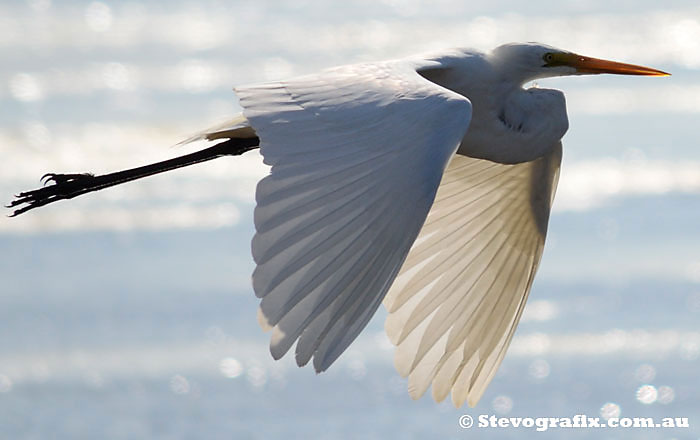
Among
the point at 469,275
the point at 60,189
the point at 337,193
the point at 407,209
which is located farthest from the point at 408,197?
the point at 60,189

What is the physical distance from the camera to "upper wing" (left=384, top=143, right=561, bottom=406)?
496 cm

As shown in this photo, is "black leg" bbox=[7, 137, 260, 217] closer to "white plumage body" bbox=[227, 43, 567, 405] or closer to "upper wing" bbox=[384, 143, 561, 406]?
"white plumage body" bbox=[227, 43, 567, 405]

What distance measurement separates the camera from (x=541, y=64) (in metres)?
5.02

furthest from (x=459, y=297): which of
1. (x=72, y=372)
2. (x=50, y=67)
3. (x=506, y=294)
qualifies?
(x=50, y=67)

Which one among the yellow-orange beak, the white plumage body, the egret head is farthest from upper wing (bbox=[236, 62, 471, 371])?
the yellow-orange beak

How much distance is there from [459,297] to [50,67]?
6.63 metres

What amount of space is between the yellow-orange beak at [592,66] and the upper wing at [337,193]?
1.06 m

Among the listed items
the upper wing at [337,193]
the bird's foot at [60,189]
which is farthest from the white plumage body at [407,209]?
the bird's foot at [60,189]

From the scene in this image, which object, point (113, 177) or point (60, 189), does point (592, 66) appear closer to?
point (113, 177)

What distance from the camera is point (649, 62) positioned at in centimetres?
1087

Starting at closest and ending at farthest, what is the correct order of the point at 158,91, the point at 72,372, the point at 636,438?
the point at 636,438 < the point at 72,372 < the point at 158,91

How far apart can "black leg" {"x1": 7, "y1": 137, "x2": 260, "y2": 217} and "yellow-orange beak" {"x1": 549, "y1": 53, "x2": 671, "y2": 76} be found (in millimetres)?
1130

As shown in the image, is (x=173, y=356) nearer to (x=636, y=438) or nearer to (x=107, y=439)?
(x=107, y=439)

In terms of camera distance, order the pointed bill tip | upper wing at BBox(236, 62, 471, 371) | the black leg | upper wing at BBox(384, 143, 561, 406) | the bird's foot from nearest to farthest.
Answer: upper wing at BBox(236, 62, 471, 371) → upper wing at BBox(384, 143, 561, 406) → the pointed bill tip → the black leg → the bird's foot
